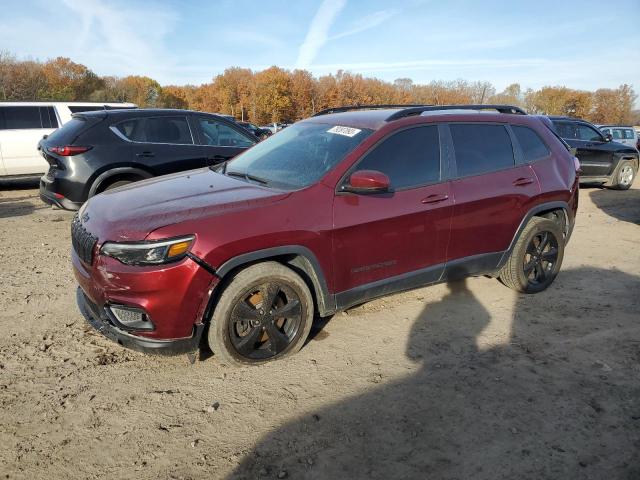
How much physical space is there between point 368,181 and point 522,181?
1897 mm

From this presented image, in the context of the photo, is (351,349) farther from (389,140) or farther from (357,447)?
(389,140)

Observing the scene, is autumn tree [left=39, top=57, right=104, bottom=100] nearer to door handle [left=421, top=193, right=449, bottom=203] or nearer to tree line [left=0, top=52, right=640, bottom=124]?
tree line [left=0, top=52, right=640, bottom=124]

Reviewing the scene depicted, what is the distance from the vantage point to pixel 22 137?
9.51 metres

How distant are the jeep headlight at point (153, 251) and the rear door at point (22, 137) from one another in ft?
27.2

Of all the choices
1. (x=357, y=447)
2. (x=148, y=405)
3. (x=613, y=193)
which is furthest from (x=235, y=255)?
(x=613, y=193)

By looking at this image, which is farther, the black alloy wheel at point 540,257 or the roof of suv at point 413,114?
the black alloy wheel at point 540,257

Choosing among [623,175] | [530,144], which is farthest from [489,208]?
[623,175]

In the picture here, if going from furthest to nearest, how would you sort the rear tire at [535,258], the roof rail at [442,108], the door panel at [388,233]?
the rear tire at [535,258] < the roof rail at [442,108] < the door panel at [388,233]

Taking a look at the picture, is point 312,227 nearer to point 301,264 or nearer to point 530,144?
point 301,264

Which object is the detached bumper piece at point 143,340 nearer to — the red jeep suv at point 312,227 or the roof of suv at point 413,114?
the red jeep suv at point 312,227

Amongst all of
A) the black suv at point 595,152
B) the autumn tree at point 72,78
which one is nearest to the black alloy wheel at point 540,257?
the black suv at point 595,152

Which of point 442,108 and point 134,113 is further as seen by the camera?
point 134,113

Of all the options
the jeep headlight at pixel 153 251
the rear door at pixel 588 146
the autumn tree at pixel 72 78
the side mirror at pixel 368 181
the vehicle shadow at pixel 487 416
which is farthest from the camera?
the autumn tree at pixel 72 78

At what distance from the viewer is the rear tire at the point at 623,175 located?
11.6 meters
